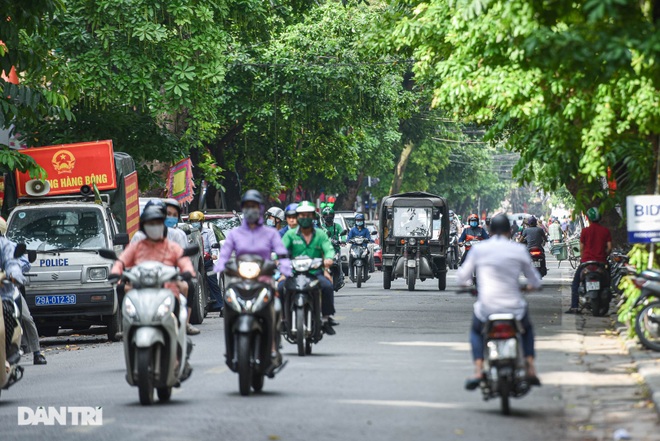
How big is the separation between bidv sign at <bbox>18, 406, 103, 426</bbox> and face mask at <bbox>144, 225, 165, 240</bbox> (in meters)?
1.60

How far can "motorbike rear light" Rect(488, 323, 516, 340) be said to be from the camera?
390 inches

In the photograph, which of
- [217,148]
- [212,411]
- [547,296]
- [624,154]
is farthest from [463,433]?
[217,148]

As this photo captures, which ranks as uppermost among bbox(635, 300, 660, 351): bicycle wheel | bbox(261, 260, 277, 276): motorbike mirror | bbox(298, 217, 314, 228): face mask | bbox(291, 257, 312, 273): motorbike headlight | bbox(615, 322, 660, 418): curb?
bbox(298, 217, 314, 228): face mask

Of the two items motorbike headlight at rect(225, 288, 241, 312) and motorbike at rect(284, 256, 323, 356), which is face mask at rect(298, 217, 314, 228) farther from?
motorbike headlight at rect(225, 288, 241, 312)

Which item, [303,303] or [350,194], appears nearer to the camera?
[303,303]

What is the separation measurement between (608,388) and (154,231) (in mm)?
4211

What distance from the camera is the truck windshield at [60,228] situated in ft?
64.9

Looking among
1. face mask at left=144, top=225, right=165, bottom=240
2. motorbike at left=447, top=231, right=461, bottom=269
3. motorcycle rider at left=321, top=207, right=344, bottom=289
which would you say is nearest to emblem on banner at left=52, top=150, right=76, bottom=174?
face mask at left=144, top=225, right=165, bottom=240

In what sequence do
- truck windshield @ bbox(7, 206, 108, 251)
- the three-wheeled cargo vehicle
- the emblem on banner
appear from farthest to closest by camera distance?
the three-wheeled cargo vehicle → the emblem on banner → truck windshield @ bbox(7, 206, 108, 251)

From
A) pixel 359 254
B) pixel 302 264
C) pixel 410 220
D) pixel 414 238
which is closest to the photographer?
pixel 302 264

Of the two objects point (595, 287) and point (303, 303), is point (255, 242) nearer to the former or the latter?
point (303, 303)

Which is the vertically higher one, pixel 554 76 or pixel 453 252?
pixel 554 76

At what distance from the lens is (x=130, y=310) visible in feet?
35.5

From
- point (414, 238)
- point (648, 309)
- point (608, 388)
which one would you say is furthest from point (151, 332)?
point (414, 238)
